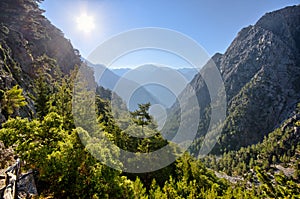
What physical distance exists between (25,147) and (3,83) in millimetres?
22945

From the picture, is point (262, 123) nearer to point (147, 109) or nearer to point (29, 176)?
point (147, 109)

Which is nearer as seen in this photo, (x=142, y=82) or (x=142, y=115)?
(x=142, y=115)

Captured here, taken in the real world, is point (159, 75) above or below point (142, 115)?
above

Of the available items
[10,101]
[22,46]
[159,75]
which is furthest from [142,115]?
[22,46]

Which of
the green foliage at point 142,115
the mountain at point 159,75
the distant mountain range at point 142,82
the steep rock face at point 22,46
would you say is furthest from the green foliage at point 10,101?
the green foliage at point 142,115

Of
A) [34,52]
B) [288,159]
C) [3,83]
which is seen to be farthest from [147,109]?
[288,159]

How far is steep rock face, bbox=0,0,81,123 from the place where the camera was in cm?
4119

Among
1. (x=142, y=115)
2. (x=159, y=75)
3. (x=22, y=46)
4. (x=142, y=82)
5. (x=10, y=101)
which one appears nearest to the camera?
(x=10, y=101)

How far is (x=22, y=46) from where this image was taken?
53.6 metres

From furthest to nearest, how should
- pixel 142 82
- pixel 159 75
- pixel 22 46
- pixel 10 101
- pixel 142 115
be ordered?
pixel 22 46
pixel 159 75
pixel 142 82
pixel 142 115
pixel 10 101

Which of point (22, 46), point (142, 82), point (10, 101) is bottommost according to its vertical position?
point (10, 101)

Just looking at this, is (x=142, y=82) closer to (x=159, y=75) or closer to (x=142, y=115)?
(x=142, y=115)

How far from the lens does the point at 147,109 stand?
32.9 m

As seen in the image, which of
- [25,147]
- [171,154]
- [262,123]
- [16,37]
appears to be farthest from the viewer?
[262,123]
